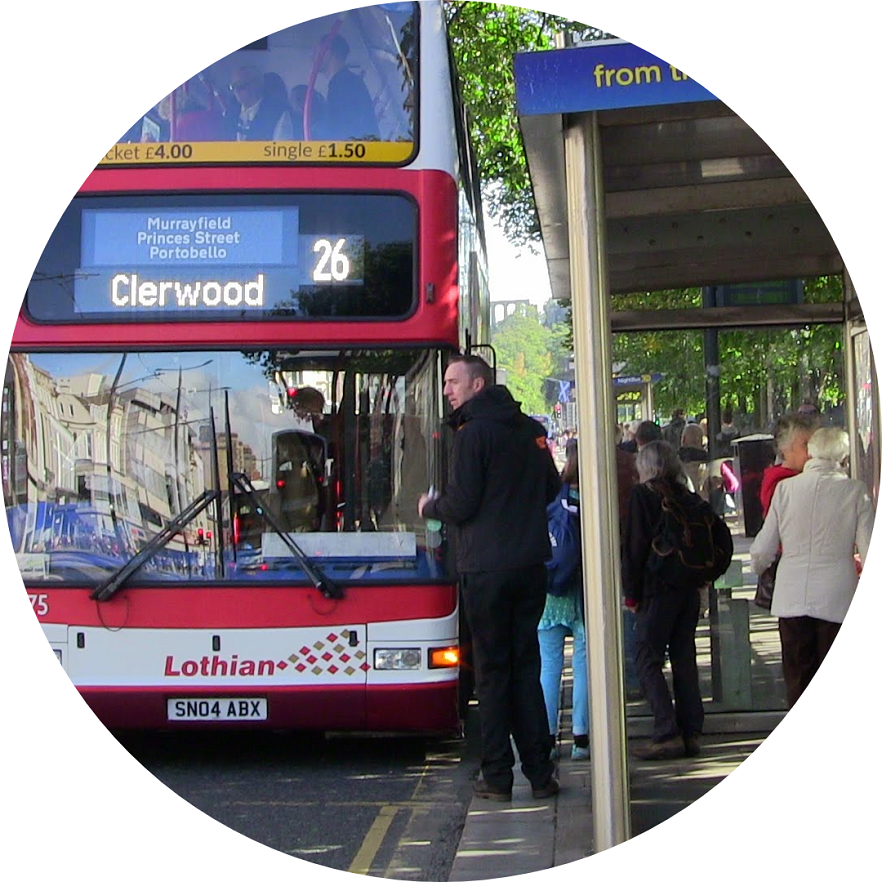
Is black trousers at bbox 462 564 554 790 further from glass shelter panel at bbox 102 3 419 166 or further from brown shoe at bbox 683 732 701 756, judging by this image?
glass shelter panel at bbox 102 3 419 166

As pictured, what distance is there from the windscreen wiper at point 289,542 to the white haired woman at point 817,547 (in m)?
2.19

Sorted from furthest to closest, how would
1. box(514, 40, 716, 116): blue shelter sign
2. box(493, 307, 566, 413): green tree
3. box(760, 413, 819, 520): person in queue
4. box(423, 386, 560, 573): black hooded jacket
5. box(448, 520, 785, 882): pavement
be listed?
box(493, 307, 566, 413): green tree
box(760, 413, 819, 520): person in queue
box(423, 386, 560, 573): black hooded jacket
box(448, 520, 785, 882): pavement
box(514, 40, 716, 116): blue shelter sign

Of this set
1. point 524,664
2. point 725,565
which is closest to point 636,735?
point 725,565

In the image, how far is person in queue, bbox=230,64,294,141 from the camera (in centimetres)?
709

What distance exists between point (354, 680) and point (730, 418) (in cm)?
293

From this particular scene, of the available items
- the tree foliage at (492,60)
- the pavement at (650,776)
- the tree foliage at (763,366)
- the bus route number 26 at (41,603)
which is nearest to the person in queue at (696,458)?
the tree foliage at (763,366)

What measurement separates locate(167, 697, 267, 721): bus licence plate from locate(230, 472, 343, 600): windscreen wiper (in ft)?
2.27

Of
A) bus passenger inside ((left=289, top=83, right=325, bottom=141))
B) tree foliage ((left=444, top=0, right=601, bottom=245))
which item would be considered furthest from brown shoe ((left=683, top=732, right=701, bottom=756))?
tree foliage ((left=444, top=0, right=601, bottom=245))

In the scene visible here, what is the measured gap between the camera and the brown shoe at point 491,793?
6453mm

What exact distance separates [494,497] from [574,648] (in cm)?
157

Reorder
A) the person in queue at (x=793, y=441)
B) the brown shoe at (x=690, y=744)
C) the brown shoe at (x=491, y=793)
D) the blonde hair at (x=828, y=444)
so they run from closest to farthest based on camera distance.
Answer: the blonde hair at (x=828, y=444) → the brown shoe at (x=491, y=793) → the person in queue at (x=793, y=441) → the brown shoe at (x=690, y=744)

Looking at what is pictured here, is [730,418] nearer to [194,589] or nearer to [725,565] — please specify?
[725,565]

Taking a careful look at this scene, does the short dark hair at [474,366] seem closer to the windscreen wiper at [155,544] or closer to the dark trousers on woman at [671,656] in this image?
the windscreen wiper at [155,544]

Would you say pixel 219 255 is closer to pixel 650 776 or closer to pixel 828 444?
pixel 828 444
